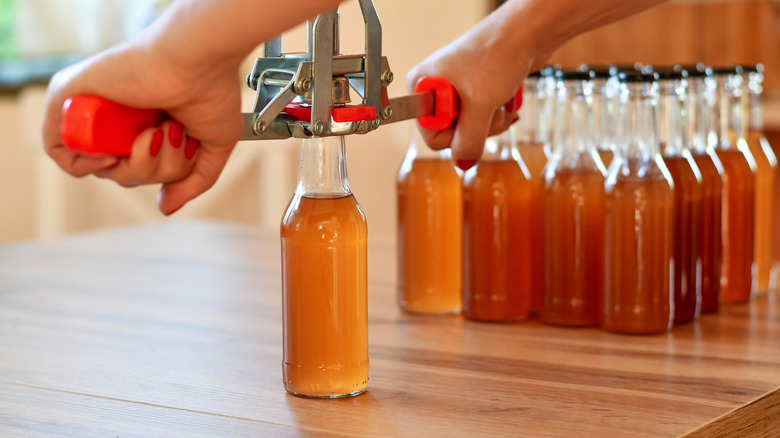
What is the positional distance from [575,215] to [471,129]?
162mm

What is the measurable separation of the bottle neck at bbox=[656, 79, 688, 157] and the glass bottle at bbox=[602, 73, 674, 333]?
4cm

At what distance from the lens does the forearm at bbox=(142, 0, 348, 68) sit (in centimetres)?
62

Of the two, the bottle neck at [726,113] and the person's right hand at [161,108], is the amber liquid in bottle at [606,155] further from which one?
the person's right hand at [161,108]

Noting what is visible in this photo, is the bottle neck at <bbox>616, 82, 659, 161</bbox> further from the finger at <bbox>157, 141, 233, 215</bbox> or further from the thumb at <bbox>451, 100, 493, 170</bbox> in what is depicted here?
the finger at <bbox>157, 141, 233, 215</bbox>

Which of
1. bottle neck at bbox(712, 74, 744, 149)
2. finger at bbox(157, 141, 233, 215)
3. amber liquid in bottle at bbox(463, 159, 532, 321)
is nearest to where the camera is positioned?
finger at bbox(157, 141, 233, 215)

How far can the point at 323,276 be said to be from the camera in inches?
30.6

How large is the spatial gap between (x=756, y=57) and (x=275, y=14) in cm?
221

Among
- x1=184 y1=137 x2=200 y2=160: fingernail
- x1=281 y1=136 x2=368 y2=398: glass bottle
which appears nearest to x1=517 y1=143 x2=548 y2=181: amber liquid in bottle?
x1=281 y1=136 x2=368 y2=398: glass bottle

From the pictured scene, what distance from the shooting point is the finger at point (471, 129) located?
0.96m

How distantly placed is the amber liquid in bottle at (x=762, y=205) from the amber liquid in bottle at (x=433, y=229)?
1.34 feet

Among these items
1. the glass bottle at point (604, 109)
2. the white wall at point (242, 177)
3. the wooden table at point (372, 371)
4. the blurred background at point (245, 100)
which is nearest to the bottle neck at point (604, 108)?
the glass bottle at point (604, 109)

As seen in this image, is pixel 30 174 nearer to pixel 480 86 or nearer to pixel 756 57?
pixel 756 57

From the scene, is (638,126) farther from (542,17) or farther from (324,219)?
(324,219)

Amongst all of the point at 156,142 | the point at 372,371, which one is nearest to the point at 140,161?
the point at 156,142
